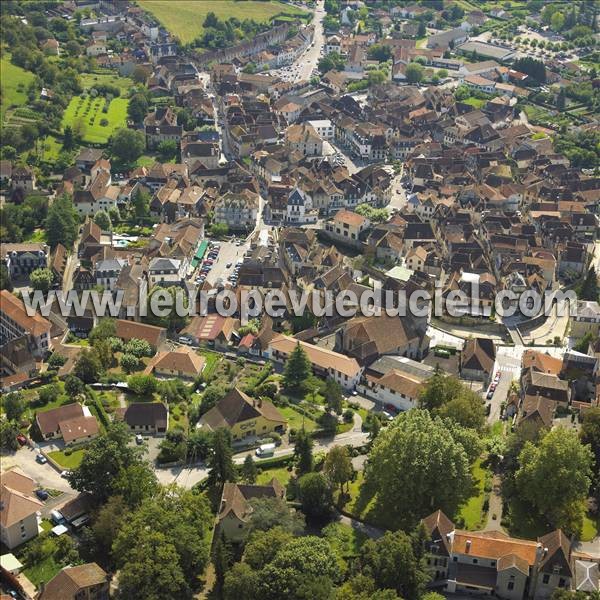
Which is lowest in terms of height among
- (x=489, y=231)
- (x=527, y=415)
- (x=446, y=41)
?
(x=527, y=415)

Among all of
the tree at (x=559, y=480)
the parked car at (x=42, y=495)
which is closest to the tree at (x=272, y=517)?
the parked car at (x=42, y=495)

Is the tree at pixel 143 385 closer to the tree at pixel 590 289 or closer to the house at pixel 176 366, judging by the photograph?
the house at pixel 176 366

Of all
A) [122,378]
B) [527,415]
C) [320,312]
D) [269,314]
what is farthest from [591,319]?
[122,378]

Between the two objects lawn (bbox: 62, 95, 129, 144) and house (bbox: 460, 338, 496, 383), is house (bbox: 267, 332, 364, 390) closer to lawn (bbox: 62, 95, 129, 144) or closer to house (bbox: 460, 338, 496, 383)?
house (bbox: 460, 338, 496, 383)

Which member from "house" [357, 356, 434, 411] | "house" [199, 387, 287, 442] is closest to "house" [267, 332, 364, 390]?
"house" [357, 356, 434, 411]

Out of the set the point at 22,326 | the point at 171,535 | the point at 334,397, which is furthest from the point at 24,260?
the point at 171,535

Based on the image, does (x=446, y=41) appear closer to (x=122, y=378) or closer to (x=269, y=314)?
(x=269, y=314)
